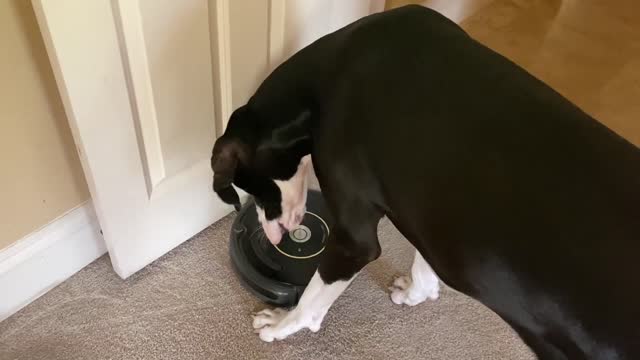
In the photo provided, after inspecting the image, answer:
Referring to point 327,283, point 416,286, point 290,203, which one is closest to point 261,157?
point 290,203

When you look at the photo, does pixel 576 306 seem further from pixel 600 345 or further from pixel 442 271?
pixel 442 271

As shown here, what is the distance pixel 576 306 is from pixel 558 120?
28 centimetres

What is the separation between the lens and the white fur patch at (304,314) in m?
1.36

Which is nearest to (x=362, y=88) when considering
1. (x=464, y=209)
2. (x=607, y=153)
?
(x=464, y=209)

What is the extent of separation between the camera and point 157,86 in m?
1.29

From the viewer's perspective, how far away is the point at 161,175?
4.78 feet

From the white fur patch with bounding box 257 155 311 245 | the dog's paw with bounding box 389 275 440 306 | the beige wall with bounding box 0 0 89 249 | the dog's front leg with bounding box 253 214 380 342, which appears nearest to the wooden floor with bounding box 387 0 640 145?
the dog's paw with bounding box 389 275 440 306

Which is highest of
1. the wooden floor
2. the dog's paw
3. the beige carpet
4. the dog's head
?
the dog's head

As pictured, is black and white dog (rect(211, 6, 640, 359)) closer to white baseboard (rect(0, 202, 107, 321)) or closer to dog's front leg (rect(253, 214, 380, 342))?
dog's front leg (rect(253, 214, 380, 342))

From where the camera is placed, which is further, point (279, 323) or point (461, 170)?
point (279, 323)

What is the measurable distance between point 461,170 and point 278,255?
2.15ft

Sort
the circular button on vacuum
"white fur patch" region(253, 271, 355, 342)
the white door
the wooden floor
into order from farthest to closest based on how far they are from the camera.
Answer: the wooden floor → the circular button on vacuum → "white fur patch" region(253, 271, 355, 342) → the white door

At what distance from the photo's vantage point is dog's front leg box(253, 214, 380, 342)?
124 cm

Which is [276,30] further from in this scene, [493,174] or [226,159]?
[493,174]
